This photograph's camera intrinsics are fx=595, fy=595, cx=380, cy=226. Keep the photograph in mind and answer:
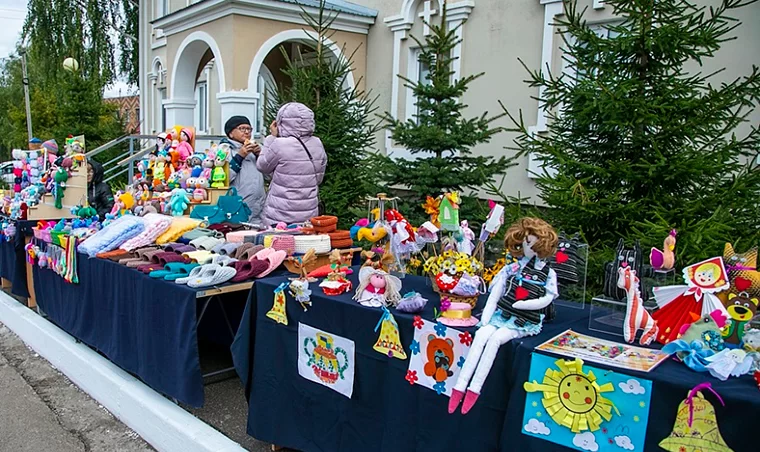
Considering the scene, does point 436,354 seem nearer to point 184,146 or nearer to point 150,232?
point 150,232

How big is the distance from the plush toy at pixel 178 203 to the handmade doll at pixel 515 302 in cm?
363

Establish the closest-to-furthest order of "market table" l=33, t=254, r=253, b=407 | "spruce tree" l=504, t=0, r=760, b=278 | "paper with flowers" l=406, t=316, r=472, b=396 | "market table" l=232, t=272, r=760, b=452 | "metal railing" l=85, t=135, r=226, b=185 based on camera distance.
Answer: "market table" l=232, t=272, r=760, b=452 < "paper with flowers" l=406, t=316, r=472, b=396 < "spruce tree" l=504, t=0, r=760, b=278 < "market table" l=33, t=254, r=253, b=407 < "metal railing" l=85, t=135, r=226, b=185

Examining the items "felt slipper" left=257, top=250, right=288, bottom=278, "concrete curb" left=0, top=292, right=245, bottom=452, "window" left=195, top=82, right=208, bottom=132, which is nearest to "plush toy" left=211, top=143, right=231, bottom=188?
"concrete curb" left=0, top=292, right=245, bottom=452

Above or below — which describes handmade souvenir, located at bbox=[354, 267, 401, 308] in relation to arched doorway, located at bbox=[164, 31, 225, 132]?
below

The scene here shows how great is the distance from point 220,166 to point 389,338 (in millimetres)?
3411

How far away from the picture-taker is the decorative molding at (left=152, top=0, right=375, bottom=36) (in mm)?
9070

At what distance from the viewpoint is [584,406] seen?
6.25 feet

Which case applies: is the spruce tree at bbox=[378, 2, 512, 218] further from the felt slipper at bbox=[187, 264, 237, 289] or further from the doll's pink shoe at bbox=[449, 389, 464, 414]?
the doll's pink shoe at bbox=[449, 389, 464, 414]

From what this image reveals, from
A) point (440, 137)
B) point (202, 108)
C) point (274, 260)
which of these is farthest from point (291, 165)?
point (202, 108)

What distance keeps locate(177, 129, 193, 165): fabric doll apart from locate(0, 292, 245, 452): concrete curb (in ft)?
6.24

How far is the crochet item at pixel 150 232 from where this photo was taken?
14.6 feet

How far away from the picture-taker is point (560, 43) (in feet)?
24.2

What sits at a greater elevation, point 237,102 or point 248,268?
point 237,102

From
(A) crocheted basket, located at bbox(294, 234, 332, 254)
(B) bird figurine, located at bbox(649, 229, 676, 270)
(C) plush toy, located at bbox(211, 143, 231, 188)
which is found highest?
(C) plush toy, located at bbox(211, 143, 231, 188)
